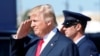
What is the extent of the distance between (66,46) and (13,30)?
1.40 m

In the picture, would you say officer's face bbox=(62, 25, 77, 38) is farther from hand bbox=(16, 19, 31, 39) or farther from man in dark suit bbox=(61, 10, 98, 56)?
hand bbox=(16, 19, 31, 39)

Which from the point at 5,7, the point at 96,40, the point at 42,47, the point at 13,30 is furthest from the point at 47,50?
the point at 96,40

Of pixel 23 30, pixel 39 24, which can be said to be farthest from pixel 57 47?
pixel 23 30

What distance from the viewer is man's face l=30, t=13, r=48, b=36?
13.3 ft

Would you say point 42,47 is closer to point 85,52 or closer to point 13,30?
point 85,52

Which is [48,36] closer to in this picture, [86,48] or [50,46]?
[50,46]

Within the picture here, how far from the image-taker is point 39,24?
4.07 metres

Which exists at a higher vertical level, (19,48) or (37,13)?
(37,13)

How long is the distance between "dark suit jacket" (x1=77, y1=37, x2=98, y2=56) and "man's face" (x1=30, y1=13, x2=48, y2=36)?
62 cm

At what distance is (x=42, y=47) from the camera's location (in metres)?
4.15

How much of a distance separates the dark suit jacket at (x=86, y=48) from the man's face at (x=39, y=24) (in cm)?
62

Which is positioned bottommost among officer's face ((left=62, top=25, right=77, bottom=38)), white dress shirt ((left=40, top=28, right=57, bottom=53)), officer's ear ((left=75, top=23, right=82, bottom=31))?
officer's face ((left=62, top=25, right=77, bottom=38))

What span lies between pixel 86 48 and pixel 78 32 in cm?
30

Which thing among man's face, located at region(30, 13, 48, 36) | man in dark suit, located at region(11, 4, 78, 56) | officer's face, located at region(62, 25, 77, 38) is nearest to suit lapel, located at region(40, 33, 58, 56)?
man in dark suit, located at region(11, 4, 78, 56)
